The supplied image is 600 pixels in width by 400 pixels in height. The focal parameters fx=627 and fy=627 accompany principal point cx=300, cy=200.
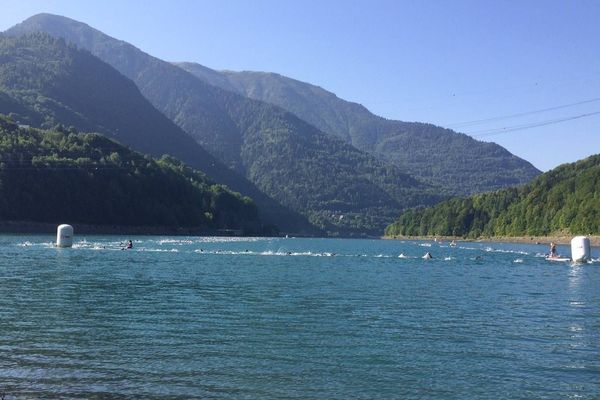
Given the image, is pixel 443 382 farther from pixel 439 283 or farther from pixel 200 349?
pixel 439 283

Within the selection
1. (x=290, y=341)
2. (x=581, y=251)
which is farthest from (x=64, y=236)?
(x=290, y=341)

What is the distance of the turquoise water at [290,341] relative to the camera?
62.6 ft

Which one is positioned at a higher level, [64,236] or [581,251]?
[581,251]

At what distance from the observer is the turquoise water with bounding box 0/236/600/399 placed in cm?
1908

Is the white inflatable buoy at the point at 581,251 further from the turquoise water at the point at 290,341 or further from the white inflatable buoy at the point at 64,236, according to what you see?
the white inflatable buoy at the point at 64,236

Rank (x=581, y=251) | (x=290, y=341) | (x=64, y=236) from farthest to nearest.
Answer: (x=64, y=236), (x=581, y=251), (x=290, y=341)

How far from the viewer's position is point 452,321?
31.9 metres

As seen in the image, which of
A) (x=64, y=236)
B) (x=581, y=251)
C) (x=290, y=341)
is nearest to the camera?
(x=290, y=341)

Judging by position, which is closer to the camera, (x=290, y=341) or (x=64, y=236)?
(x=290, y=341)

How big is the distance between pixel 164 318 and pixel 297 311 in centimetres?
727

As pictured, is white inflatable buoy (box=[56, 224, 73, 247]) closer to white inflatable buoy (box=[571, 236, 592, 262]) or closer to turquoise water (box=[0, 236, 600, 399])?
turquoise water (box=[0, 236, 600, 399])

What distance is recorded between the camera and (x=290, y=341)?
2558 centimetres

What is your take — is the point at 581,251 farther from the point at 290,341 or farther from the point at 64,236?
the point at 290,341

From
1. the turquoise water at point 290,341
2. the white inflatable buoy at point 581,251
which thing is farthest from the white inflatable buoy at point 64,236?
the white inflatable buoy at point 581,251
